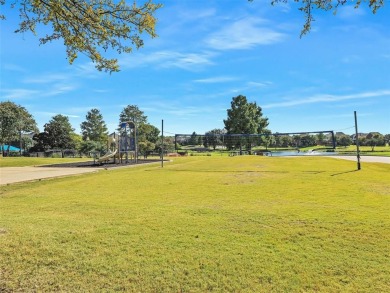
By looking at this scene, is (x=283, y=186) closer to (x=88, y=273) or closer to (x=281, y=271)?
(x=281, y=271)

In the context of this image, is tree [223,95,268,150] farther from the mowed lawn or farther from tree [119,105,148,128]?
the mowed lawn

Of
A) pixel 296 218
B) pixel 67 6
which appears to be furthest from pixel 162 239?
pixel 67 6

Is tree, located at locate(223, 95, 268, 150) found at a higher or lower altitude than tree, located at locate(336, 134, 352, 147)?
higher

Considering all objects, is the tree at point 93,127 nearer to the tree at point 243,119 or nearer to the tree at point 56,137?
the tree at point 56,137

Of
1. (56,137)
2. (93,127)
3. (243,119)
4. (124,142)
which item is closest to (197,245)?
(124,142)

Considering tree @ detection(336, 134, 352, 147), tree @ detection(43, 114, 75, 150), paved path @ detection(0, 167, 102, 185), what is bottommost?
paved path @ detection(0, 167, 102, 185)

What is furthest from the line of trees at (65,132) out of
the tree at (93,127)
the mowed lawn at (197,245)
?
the mowed lawn at (197,245)

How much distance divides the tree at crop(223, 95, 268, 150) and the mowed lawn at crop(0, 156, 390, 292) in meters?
58.1

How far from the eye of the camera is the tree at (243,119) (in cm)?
6750

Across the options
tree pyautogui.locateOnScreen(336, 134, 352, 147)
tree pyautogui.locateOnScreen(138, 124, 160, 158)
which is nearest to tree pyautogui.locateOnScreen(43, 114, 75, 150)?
tree pyautogui.locateOnScreen(138, 124, 160, 158)

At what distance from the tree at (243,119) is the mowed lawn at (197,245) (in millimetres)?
58142

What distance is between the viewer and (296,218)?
20.7 feet

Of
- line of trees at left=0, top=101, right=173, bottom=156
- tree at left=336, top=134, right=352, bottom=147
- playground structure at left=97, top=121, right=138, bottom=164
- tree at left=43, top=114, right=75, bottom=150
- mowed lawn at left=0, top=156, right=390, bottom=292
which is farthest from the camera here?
tree at left=336, top=134, right=352, bottom=147

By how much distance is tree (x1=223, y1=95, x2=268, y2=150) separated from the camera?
67.5 metres
